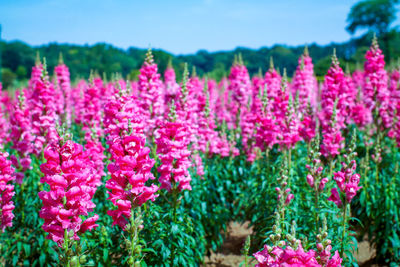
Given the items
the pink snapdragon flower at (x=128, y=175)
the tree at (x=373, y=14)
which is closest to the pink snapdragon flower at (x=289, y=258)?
the pink snapdragon flower at (x=128, y=175)

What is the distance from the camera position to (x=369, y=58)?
7684mm

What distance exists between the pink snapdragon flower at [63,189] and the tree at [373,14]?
174 ft

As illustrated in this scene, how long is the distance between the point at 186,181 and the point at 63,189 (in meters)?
1.98

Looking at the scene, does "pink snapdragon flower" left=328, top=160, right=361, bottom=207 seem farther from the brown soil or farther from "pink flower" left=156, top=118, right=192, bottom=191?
the brown soil

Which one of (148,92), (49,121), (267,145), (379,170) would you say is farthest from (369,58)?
(49,121)

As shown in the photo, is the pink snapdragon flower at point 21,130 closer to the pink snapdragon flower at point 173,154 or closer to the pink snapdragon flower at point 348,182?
the pink snapdragon flower at point 173,154

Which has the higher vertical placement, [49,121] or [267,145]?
[49,121]

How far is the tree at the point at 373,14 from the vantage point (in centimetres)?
4862

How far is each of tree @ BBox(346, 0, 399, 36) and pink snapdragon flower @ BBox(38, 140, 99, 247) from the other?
174 feet

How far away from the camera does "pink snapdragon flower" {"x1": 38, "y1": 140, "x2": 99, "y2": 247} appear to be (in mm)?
3092

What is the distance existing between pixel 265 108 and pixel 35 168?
4.86m

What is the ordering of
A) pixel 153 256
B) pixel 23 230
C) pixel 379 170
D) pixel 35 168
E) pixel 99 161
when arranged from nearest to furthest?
pixel 153 256 < pixel 99 161 < pixel 23 230 < pixel 35 168 < pixel 379 170

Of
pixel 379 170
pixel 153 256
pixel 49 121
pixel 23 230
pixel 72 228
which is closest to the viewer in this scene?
pixel 72 228

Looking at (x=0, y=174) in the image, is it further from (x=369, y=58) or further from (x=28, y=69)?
(x=28, y=69)
